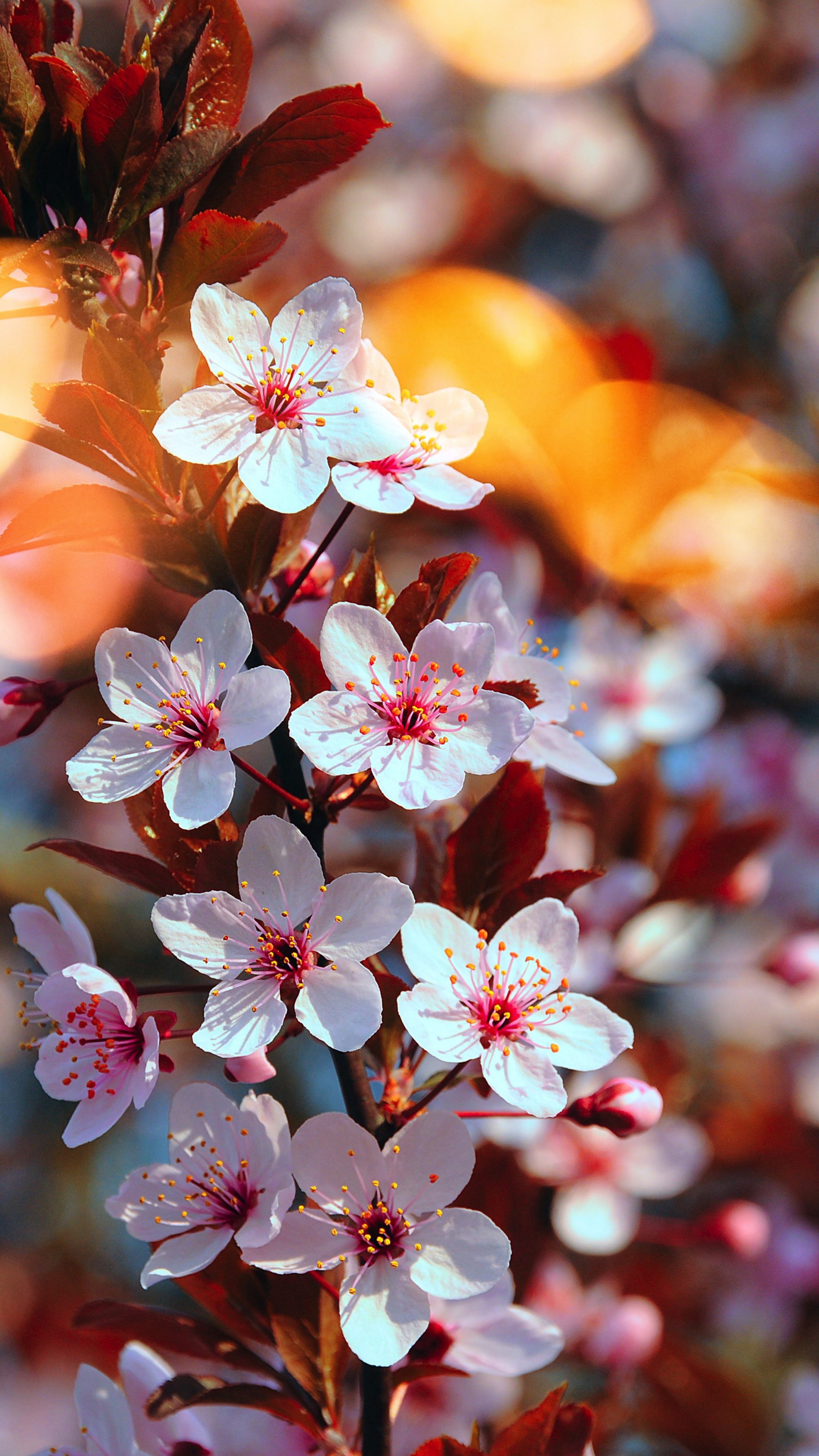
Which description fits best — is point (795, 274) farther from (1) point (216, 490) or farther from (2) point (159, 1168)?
(2) point (159, 1168)

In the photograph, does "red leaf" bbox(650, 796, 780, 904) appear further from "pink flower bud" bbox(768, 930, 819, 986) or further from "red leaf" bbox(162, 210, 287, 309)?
"red leaf" bbox(162, 210, 287, 309)

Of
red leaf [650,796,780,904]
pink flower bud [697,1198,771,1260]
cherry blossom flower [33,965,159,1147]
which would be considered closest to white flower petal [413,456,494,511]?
cherry blossom flower [33,965,159,1147]

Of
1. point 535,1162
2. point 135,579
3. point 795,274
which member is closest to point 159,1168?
point 535,1162

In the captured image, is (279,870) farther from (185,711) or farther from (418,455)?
(418,455)

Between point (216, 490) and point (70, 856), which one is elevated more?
point (216, 490)

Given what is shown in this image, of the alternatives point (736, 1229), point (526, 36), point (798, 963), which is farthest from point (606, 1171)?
point (526, 36)

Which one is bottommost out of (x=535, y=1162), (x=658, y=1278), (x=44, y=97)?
(x=658, y=1278)

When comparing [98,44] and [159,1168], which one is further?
[98,44]
